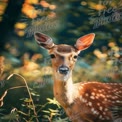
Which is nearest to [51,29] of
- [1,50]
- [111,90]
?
[1,50]

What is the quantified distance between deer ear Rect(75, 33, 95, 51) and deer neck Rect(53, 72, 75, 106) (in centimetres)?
23

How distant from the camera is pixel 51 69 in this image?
293 cm

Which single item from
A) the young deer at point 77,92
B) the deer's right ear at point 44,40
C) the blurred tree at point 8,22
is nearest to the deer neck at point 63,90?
the young deer at point 77,92

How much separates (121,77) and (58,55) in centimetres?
55

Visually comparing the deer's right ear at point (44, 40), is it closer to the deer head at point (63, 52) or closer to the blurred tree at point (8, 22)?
the deer head at point (63, 52)

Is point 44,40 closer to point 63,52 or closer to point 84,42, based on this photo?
point 63,52

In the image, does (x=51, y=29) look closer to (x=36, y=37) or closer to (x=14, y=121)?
(x=36, y=37)

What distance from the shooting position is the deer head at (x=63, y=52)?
2.85 metres

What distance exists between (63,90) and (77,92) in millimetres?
112


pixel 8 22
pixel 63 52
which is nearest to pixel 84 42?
pixel 63 52

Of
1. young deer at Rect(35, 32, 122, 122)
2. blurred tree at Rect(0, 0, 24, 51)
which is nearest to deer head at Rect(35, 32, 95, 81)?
young deer at Rect(35, 32, 122, 122)

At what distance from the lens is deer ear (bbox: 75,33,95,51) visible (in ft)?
9.78

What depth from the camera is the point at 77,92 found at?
296 centimetres

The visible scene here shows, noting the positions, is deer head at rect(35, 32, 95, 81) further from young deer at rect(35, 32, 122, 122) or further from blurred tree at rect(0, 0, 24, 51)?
blurred tree at rect(0, 0, 24, 51)
